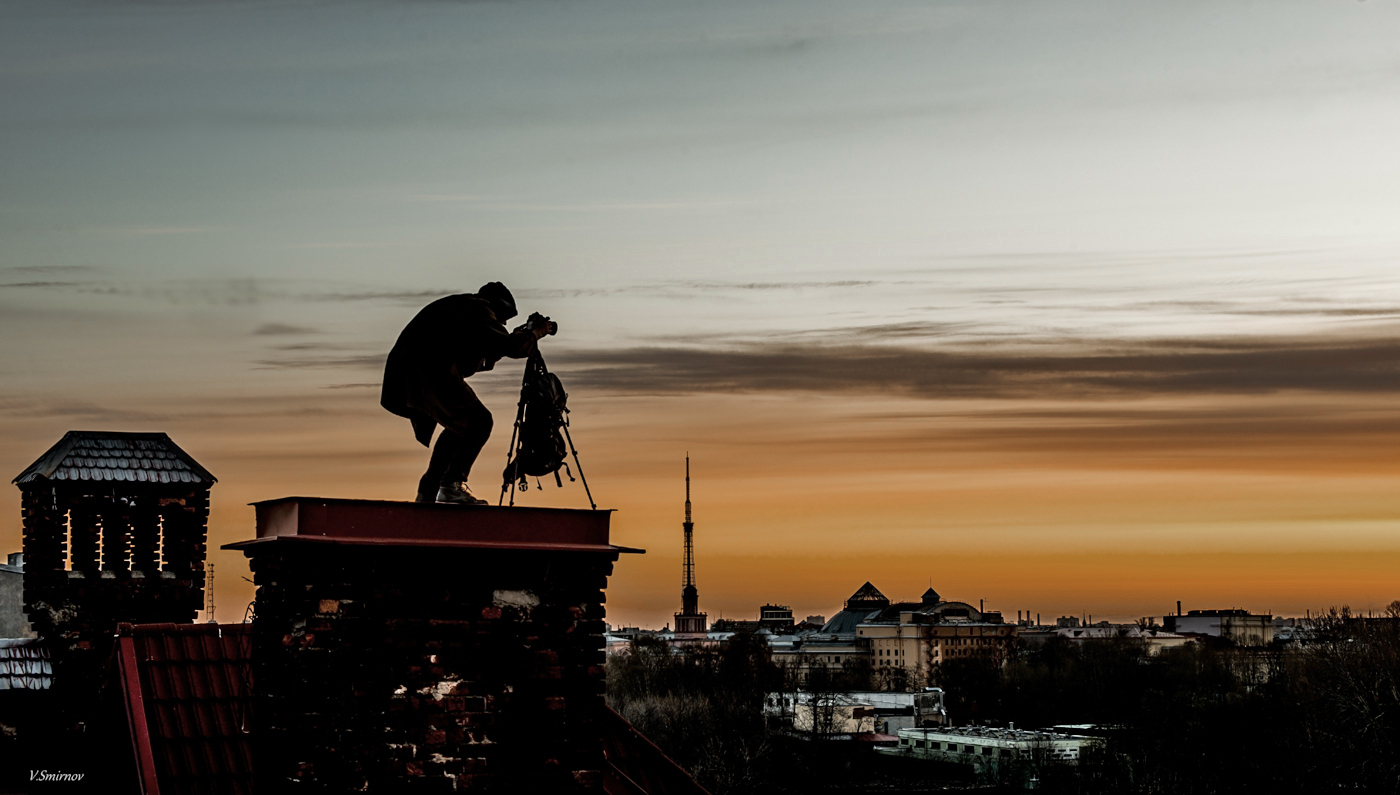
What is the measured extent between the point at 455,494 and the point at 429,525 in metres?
0.48

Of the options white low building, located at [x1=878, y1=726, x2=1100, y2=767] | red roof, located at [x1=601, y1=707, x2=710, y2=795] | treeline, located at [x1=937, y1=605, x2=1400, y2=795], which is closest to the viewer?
red roof, located at [x1=601, y1=707, x2=710, y2=795]

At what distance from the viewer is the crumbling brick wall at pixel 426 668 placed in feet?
27.7

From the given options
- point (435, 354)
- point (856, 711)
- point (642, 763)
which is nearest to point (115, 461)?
point (642, 763)

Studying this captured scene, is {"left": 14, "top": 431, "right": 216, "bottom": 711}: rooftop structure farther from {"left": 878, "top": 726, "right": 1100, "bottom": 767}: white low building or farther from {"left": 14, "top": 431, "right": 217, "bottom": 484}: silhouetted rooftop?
{"left": 878, "top": 726, "right": 1100, "bottom": 767}: white low building

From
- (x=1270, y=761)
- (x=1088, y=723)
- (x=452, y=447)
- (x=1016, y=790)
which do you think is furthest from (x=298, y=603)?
(x=1088, y=723)

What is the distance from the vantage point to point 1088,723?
11162cm

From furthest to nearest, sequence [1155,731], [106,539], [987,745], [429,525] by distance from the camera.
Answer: [987,745] < [1155,731] < [106,539] < [429,525]

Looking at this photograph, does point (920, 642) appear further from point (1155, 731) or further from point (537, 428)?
point (537, 428)

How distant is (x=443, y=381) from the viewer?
942 centimetres

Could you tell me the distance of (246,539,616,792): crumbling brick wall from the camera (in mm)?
8445

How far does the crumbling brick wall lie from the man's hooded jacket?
1.08 meters

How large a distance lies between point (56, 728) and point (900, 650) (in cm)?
17593

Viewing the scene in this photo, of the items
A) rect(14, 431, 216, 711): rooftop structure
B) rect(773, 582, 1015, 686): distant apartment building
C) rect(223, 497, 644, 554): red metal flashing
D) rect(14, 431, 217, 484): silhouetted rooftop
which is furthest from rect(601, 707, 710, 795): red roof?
rect(773, 582, 1015, 686): distant apartment building

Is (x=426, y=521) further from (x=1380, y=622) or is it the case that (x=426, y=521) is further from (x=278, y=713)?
(x=1380, y=622)
